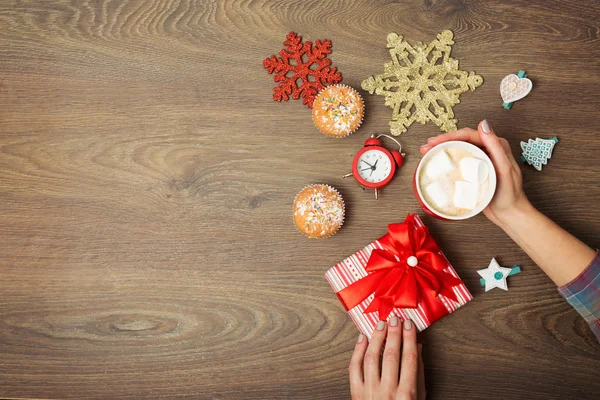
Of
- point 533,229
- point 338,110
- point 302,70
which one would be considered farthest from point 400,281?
point 302,70

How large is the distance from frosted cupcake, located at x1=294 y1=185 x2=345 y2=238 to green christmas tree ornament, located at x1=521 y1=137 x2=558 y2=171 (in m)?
0.49

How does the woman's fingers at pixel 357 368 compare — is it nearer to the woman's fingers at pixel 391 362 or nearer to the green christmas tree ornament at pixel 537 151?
the woman's fingers at pixel 391 362

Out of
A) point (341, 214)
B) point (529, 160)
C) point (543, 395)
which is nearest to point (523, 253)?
point (529, 160)

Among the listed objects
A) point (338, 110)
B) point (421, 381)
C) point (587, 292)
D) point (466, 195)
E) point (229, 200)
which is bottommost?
point (421, 381)

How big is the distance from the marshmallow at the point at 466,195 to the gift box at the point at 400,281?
14 cm

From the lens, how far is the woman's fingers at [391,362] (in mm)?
1051

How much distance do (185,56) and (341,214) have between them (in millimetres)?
596

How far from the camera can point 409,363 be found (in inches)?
41.3

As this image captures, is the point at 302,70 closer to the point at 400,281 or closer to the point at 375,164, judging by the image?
the point at 375,164

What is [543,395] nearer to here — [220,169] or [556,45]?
[556,45]

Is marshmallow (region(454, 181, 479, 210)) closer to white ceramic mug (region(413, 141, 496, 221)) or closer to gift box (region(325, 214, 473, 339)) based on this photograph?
white ceramic mug (region(413, 141, 496, 221))

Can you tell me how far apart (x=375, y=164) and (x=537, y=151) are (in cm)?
41

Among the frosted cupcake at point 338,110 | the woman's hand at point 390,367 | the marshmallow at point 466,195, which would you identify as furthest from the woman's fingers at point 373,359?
the frosted cupcake at point 338,110

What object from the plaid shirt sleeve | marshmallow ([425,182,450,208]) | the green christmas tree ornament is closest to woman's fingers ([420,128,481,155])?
marshmallow ([425,182,450,208])
